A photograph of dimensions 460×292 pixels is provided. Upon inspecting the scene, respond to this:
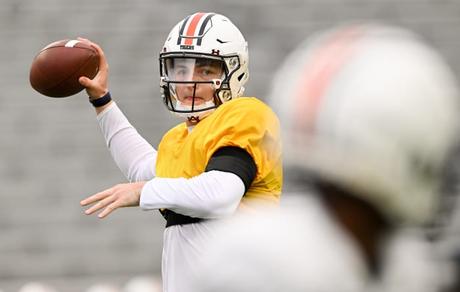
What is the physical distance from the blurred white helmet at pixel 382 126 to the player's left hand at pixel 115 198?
4.44 ft

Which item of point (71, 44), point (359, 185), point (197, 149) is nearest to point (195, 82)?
point (197, 149)

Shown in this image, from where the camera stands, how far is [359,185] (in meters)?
1.29

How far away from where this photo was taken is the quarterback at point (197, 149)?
2756 millimetres

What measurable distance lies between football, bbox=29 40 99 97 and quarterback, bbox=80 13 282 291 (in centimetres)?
4

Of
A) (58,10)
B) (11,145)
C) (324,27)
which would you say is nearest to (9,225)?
(11,145)

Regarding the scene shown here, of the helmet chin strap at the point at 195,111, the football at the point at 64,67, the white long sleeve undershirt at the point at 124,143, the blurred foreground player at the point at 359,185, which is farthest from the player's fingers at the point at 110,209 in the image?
the blurred foreground player at the point at 359,185

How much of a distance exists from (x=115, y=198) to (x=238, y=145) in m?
0.31

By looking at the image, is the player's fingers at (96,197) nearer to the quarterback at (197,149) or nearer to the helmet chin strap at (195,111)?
the quarterback at (197,149)

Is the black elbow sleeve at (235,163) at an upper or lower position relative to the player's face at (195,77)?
lower

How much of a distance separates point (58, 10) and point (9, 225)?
1023mm

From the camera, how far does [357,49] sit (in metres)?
1.36

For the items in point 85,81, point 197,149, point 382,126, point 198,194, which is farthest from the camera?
point 85,81

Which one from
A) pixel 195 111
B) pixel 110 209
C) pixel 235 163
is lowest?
pixel 110 209

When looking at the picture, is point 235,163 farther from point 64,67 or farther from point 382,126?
point 382,126
